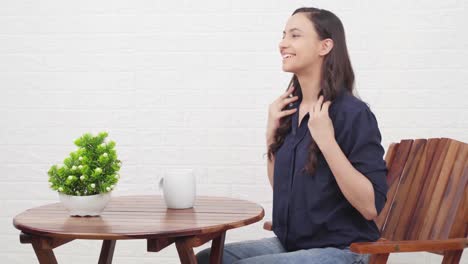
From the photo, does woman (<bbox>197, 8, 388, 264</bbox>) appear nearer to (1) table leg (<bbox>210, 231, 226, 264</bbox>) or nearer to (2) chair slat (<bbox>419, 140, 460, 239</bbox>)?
(1) table leg (<bbox>210, 231, 226, 264</bbox>)

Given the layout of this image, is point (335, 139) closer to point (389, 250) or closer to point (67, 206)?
point (389, 250)

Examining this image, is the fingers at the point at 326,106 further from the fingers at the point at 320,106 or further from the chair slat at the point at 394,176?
the chair slat at the point at 394,176

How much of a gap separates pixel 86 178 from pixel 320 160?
73cm

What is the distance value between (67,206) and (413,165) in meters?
1.25

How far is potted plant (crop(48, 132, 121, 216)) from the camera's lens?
2006mm

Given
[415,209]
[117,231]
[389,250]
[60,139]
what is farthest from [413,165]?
[60,139]

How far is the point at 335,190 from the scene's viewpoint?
7.15 ft

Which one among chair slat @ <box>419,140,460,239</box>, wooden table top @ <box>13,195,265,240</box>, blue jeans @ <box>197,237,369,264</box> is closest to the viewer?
wooden table top @ <box>13,195,265,240</box>

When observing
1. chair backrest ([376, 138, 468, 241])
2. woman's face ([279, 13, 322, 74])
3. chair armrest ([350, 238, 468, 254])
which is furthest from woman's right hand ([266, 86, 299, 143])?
chair armrest ([350, 238, 468, 254])

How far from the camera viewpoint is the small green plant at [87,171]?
2.00m

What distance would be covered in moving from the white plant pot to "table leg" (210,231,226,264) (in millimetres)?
356

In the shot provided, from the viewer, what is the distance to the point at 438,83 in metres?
3.20

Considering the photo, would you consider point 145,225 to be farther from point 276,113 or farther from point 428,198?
point 428,198

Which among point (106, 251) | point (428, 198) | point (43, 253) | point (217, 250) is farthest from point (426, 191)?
A: point (43, 253)
